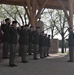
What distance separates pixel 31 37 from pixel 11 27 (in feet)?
11.7

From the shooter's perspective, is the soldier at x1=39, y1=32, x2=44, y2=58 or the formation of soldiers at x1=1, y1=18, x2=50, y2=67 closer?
the formation of soldiers at x1=1, y1=18, x2=50, y2=67

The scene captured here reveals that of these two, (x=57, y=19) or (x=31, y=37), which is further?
(x=57, y=19)

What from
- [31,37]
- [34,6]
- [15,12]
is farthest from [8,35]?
[15,12]

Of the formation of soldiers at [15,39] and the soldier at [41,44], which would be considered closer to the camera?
the formation of soldiers at [15,39]

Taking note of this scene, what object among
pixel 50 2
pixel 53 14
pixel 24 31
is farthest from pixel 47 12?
pixel 24 31

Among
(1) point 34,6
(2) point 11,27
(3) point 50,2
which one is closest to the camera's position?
(2) point 11,27

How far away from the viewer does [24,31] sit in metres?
11.6

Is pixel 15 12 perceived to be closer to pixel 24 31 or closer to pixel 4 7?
pixel 4 7

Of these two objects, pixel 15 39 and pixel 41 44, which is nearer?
pixel 15 39

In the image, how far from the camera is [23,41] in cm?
1157

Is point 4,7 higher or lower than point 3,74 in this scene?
higher

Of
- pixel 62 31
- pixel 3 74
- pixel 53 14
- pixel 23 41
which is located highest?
pixel 53 14

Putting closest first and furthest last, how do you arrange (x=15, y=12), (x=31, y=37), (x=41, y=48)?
(x=31, y=37), (x=41, y=48), (x=15, y=12)

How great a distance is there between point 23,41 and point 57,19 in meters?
27.3
